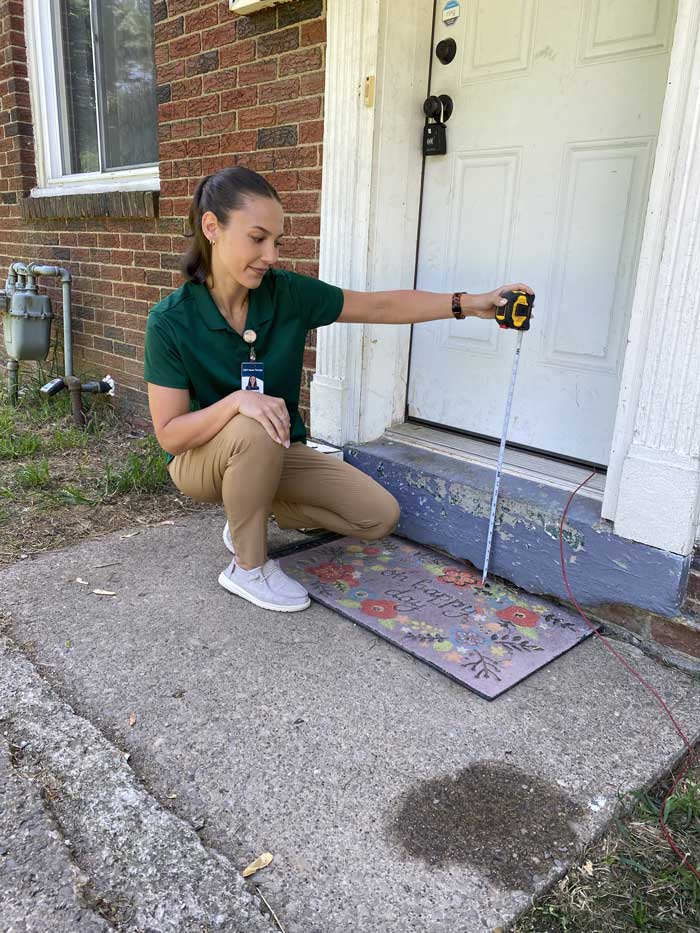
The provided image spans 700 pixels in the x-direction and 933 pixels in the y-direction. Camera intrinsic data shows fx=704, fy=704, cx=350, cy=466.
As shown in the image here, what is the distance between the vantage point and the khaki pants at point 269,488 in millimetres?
2189

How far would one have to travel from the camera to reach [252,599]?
7.66 feet

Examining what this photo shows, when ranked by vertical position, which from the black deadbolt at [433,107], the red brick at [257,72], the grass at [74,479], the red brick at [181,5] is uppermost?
the red brick at [181,5]

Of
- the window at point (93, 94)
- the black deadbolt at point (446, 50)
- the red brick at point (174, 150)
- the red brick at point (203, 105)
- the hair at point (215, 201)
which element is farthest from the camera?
the window at point (93, 94)

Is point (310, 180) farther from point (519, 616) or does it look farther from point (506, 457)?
point (519, 616)

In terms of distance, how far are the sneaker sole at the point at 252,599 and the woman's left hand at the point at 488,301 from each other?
1.12 metres

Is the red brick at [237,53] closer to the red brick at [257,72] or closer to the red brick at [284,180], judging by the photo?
the red brick at [257,72]

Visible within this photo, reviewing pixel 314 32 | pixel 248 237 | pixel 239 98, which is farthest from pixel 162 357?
pixel 239 98

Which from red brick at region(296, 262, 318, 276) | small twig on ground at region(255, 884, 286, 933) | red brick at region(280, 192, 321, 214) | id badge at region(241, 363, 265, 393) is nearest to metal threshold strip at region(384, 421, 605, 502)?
red brick at region(296, 262, 318, 276)

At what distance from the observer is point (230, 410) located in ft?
7.03

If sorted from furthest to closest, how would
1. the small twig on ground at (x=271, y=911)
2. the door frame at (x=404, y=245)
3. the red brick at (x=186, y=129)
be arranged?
the red brick at (x=186, y=129) → the door frame at (x=404, y=245) → the small twig on ground at (x=271, y=911)

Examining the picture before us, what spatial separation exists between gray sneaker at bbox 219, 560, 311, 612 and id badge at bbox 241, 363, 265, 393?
596 millimetres

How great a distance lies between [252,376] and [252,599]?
2.43 ft

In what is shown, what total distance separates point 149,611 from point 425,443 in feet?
4.31

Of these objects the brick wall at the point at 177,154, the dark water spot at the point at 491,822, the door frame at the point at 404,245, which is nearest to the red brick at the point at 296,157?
the brick wall at the point at 177,154
